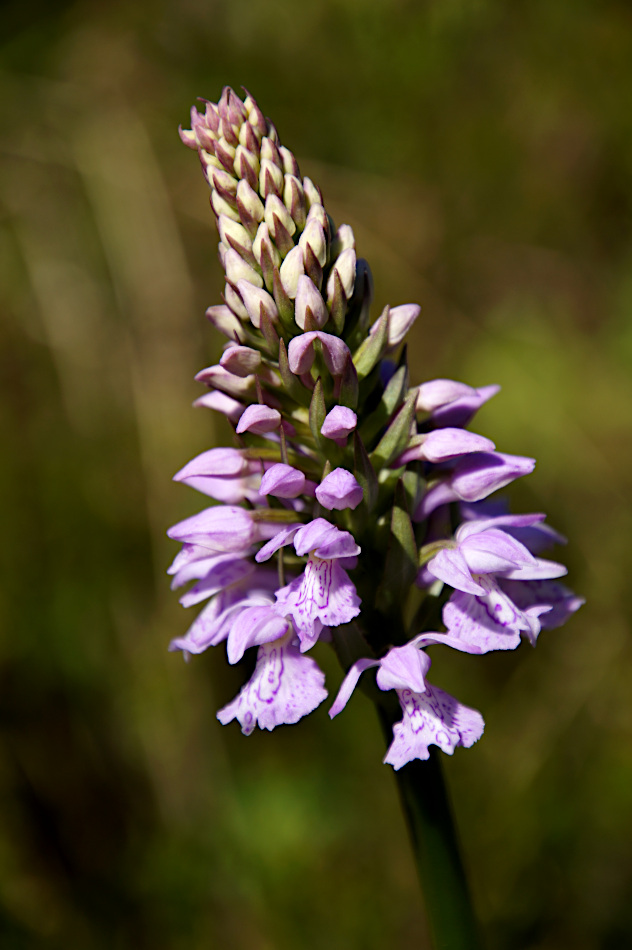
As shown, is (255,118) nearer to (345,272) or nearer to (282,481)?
(345,272)

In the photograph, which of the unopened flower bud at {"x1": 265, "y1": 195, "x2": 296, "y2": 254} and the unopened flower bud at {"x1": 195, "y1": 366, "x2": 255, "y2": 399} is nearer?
the unopened flower bud at {"x1": 265, "y1": 195, "x2": 296, "y2": 254}

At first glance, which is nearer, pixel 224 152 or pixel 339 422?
pixel 339 422

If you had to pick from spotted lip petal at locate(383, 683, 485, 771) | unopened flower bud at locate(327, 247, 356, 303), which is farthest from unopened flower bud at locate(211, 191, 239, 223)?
spotted lip petal at locate(383, 683, 485, 771)

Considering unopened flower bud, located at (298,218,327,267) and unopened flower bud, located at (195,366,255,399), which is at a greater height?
unopened flower bud, located at (298,218,327,267)

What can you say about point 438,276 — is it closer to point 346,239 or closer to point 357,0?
point 357,0

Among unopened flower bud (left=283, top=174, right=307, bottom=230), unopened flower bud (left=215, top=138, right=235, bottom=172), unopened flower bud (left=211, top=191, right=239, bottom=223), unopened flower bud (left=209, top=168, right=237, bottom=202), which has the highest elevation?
unopened flower bud (left=215, top=138, right=235, bottom=172)

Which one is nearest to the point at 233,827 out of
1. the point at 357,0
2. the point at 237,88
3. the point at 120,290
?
the point at 120,290

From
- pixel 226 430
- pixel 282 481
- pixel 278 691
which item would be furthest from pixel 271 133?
pixel 226 430

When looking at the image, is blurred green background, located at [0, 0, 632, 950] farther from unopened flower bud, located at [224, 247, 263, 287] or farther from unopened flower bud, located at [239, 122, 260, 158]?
unopened flower bud, located at [239, 122, 260, 158]

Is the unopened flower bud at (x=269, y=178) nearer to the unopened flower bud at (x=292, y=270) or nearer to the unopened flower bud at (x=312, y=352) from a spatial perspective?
the unopened flower bud at (x=292, y=270)
